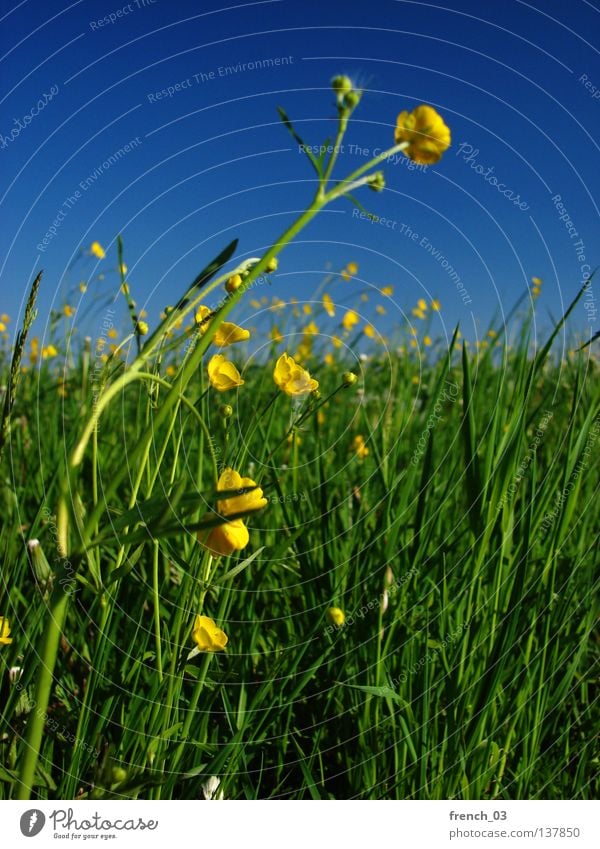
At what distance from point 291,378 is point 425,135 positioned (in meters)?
0.26

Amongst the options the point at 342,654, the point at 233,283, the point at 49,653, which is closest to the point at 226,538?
the point at 49,653

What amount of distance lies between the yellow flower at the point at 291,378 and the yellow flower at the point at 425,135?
229mm

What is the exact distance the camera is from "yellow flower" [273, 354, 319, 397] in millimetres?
706

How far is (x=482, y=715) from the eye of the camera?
0.81 metres

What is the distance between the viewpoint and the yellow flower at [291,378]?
706 millimetres

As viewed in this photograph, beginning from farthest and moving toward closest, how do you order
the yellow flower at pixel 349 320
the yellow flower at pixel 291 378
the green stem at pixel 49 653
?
1. the yellow flower at pixel 349 320
2. the yellow flower at pixel 291 378
3. the green stem at pixel 49 653

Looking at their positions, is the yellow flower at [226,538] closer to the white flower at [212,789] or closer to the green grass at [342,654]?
the green grass at [342,654]

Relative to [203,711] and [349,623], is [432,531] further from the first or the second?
[203,711]

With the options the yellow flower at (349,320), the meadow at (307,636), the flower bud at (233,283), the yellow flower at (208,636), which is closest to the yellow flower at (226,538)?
the meadow at (307,636)

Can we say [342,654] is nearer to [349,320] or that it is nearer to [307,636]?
[307,636]

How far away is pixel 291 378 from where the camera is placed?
→ 717mm

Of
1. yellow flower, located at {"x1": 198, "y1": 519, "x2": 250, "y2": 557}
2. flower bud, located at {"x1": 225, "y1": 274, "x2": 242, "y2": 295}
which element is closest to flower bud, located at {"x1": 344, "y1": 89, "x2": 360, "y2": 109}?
flower bud, located at {"x1": 225, "y1": 274, "x2": 242, "y2": 295}

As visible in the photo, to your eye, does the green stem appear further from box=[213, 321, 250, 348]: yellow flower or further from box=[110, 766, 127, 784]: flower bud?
box=[213, 321, 250, 348]: yellow flower
